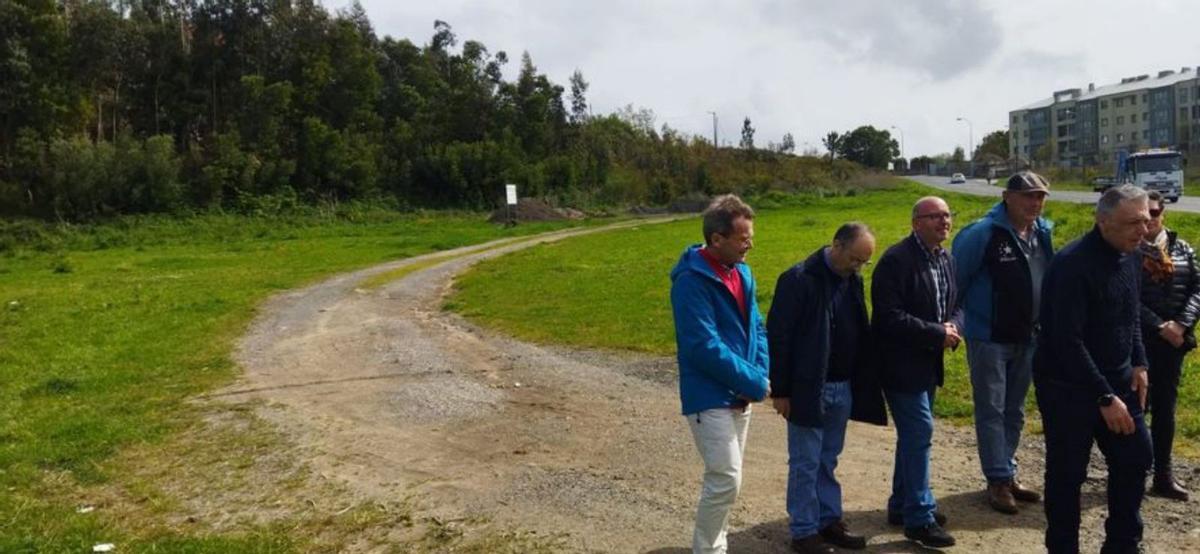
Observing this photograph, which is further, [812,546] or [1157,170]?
[1157,170]

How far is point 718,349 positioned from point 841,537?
151 cm

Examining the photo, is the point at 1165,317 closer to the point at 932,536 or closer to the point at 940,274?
the point at 940,274

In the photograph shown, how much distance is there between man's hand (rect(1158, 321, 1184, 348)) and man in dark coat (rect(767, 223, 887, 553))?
1.84 meters

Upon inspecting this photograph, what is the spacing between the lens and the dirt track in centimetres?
518

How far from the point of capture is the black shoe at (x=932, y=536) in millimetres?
4797

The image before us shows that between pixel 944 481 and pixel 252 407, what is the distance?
20.3 ft

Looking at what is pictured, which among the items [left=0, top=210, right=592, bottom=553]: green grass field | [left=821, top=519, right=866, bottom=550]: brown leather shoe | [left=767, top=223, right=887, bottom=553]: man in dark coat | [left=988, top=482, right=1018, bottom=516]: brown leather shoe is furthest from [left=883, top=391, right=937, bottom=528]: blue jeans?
[left=0, top=210, right=592, bottom=553]: green grass field

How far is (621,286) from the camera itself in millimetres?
17766

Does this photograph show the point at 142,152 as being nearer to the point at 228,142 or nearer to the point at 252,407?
the point at 228,142

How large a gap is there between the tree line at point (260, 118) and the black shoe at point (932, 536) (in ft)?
153

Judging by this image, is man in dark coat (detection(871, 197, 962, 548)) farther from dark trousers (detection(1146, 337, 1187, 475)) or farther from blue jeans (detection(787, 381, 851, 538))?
dark trousers (detection(1146, 337, 1187, 475))

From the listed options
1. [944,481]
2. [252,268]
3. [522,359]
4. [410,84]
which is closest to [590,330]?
[522,359]

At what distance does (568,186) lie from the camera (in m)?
62.7

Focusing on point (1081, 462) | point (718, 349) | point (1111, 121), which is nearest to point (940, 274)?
point (1081, 462)
